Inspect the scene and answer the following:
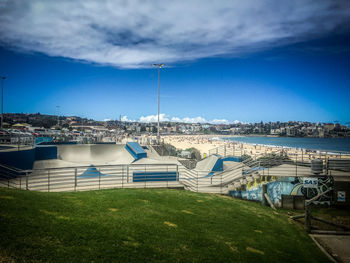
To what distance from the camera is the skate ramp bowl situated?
1060 inches

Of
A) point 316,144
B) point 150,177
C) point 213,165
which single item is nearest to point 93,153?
point 213,165

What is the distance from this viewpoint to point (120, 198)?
885 cm

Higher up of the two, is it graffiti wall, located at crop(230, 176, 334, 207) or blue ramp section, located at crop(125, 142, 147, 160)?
blue ramp section, located at crop(125, 142, 147, 160)

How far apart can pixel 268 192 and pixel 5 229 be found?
41.3 ft

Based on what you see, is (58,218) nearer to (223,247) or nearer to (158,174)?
(223,247)

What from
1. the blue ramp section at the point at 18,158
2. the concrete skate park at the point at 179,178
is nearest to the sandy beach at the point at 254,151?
the concrete skate park at the point at 179,178

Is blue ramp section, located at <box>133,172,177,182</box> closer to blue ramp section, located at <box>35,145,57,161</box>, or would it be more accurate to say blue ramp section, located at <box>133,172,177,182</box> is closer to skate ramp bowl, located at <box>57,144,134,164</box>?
skate ramp bowl, located at <box>57,144,134,164</box>

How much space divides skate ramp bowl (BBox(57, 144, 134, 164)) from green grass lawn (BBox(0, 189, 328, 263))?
1840cm

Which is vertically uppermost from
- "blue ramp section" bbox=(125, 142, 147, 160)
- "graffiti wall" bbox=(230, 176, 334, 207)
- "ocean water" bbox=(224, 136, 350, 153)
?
"blue ramp section" bbox=(125, 142, 147, 160)

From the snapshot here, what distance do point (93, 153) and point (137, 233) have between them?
2522 centimetres

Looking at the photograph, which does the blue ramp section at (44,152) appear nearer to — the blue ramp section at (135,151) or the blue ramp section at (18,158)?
the blue ramp section at (18,158)

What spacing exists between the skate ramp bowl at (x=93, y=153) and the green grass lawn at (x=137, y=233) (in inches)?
725

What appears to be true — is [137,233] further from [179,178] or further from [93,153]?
[93,153]

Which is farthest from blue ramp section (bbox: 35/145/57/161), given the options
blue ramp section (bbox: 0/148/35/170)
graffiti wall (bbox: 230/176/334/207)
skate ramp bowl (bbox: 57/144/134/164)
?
graffiti wall (bbox: 230/176/334/207)
